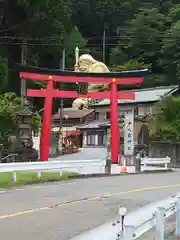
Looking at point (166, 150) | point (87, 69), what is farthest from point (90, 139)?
point (166, 150)

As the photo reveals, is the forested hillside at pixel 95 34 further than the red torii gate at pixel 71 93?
Yes

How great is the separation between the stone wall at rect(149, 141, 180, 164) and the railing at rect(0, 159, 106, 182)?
13578 mm

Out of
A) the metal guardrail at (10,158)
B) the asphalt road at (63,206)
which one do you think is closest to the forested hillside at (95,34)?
the metal guardrail at (10,158)

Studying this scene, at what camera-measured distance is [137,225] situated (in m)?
5.85

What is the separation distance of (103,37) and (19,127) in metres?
55.8

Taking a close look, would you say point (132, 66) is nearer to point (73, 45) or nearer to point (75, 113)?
point (73, 45)

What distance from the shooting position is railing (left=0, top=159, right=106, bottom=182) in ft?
59.2

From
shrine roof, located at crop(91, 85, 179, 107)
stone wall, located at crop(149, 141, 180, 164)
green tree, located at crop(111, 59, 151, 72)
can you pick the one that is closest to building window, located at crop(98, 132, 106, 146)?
shrine roof, located at crop(91, 85, 179, 107)

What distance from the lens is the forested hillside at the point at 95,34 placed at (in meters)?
57.9

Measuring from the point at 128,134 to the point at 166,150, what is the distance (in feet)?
18.8

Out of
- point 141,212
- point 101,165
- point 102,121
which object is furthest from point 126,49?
point 141,212

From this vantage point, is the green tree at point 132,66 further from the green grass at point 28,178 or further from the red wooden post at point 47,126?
the green grass at point 28,178

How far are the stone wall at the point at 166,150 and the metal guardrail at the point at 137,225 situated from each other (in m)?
29.9

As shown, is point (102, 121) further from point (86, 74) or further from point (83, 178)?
point (83, 178)
